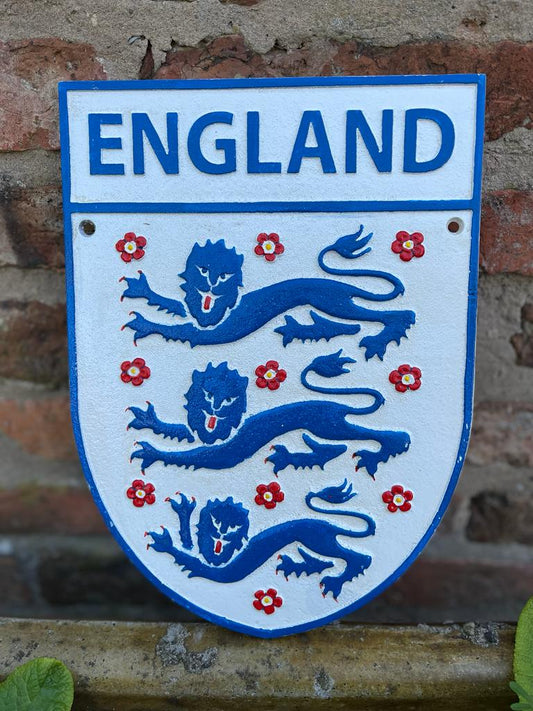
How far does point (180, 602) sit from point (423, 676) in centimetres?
29

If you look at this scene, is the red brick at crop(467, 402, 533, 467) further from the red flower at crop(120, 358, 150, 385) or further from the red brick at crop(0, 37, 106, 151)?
the red brick at crop(0, 37, 106, 151)

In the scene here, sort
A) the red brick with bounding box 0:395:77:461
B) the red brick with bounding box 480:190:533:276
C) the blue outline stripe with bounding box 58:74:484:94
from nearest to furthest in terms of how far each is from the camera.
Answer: the blue outline stripe with bounding box 58:74:484:94 < the red brick with bounding box 480:190:533:276 < the red brick with bounding box 0:395:77:461

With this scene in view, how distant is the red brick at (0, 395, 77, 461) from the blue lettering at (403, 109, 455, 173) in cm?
53

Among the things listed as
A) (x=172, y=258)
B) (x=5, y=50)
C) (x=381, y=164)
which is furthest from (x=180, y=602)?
(x=5, y=50)

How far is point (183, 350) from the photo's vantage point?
27.3 inches

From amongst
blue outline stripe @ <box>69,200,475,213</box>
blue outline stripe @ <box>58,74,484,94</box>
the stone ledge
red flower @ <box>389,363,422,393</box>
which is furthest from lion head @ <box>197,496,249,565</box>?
blue outline stripe @ <box>58,74,484,94</box>

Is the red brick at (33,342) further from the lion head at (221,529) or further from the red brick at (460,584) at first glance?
the red brick at (460,584)

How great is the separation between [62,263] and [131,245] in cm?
16

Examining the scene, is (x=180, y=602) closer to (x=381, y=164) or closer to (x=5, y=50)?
(x=381, y=164)

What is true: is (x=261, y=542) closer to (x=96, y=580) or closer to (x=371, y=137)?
(x=96, y=580)

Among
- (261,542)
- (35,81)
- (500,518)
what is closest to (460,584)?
(500,518)

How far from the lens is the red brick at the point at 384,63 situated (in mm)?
705

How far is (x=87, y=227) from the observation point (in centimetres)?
68

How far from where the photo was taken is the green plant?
2.17 ft
